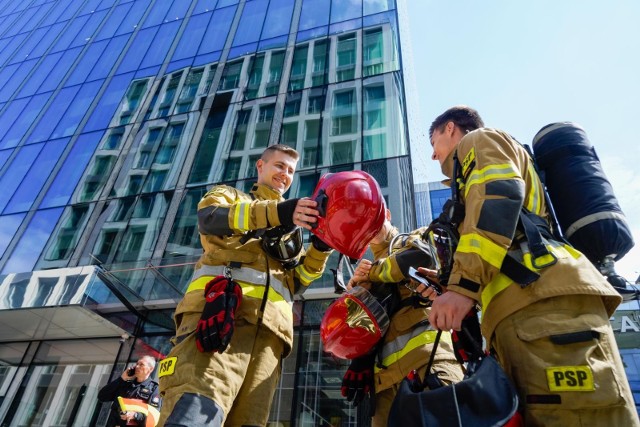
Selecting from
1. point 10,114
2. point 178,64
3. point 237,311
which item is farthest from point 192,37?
point 237,311

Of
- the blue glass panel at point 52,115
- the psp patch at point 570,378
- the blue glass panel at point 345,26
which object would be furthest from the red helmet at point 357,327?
the blue glass panel at point 52,115

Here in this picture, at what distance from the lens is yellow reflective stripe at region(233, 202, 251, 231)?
2078mm

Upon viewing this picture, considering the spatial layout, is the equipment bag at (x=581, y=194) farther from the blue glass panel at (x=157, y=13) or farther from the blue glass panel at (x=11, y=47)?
the blue glass panel at (x=11, y=47)

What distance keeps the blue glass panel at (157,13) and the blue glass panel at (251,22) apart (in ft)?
14.2

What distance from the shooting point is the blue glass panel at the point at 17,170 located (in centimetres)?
1256

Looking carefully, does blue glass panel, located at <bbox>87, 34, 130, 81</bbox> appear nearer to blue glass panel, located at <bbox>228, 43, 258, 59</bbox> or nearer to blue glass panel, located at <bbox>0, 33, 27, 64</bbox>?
blue glass panel, located at <bbox>228, 43, 258, 59</bbox>

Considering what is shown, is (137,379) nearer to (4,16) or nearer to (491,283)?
(491,283)

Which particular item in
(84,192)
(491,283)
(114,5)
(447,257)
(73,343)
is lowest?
(491,283)

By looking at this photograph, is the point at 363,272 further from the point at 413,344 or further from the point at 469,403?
the point at 469,403

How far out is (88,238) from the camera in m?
9.95

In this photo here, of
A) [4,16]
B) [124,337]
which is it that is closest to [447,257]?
[124,337]

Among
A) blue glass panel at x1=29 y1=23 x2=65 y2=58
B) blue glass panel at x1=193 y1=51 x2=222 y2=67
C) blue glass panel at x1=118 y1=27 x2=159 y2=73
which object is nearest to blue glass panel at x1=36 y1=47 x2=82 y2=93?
blue glass panel at x1=29 y1=23 x2=65 y2=58

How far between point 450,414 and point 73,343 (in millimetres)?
9130

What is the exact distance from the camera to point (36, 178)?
12.4 metres
